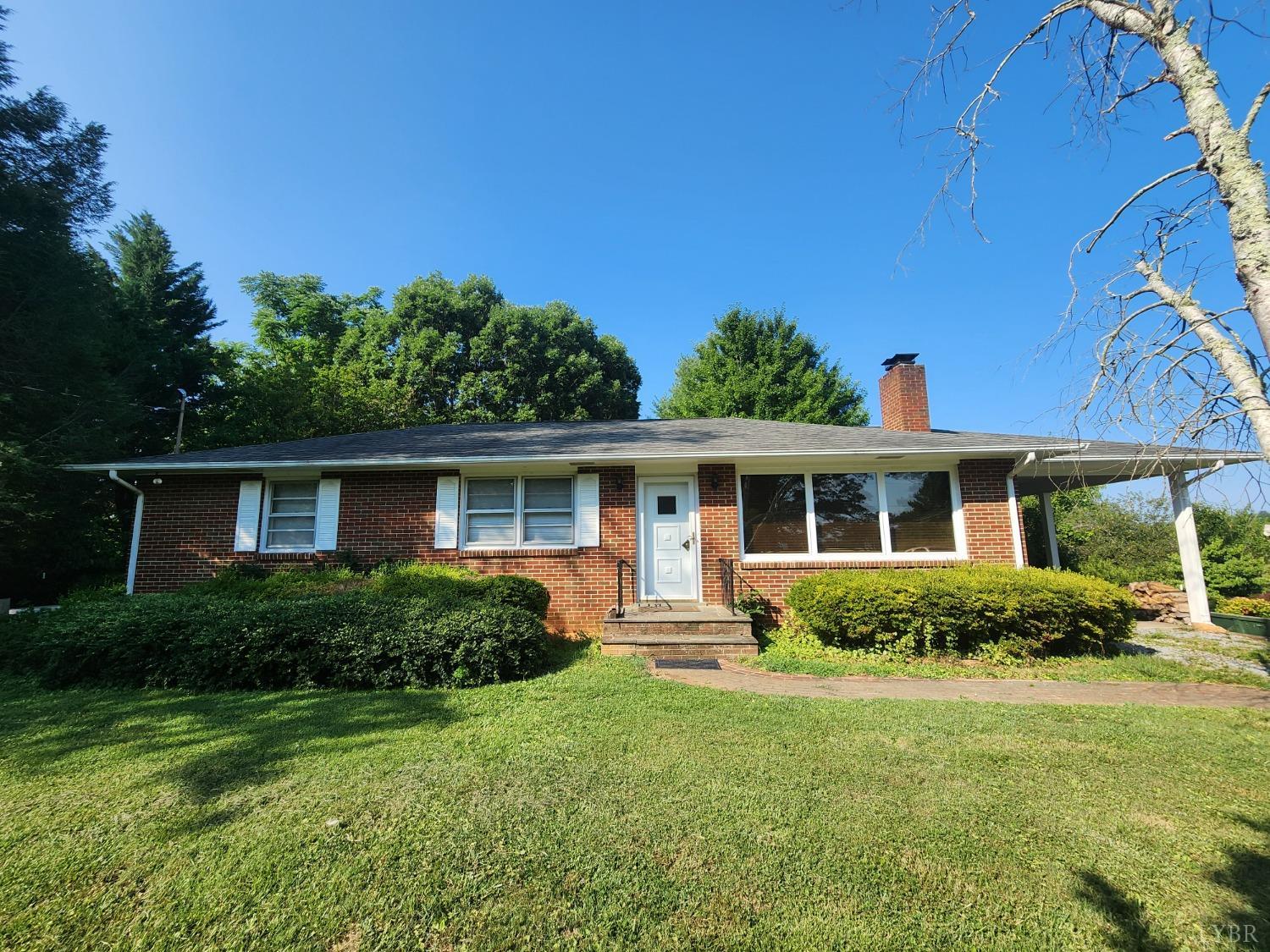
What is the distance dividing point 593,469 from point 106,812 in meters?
7.28

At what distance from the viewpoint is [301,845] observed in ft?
9.42

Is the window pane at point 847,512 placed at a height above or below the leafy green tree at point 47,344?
below

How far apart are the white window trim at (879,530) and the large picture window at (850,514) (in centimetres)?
2

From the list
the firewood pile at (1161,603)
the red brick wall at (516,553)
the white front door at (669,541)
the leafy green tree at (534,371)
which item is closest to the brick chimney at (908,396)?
the red brick wall at (516,553)

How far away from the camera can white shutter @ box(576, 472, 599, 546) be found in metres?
9.65

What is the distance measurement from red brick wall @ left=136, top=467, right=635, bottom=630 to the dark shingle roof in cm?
48

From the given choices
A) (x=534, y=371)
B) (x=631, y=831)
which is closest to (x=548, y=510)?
(x=631, y=831)

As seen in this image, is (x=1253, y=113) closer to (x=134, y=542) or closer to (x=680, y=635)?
(x=680, y=635)

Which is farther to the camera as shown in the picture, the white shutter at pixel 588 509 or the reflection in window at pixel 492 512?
the reflection in window at pixel 492 512

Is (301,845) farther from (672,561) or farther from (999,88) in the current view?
(672,561)

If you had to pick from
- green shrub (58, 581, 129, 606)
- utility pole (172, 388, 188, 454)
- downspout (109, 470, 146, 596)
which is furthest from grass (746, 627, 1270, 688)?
utility pole (172, 388, 188, 454)

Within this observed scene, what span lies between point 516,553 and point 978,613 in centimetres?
709

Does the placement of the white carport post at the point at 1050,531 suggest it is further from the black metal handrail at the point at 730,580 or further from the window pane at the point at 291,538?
the window pane at the point at 291,538

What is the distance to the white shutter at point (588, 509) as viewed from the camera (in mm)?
9648
